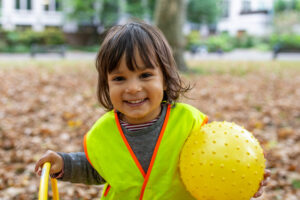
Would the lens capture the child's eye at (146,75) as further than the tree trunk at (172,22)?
No

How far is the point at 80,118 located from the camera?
19.1 feet

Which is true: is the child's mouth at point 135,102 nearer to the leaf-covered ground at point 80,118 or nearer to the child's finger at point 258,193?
the child's finger at point 258,193

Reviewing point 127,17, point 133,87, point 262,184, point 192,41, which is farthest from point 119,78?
point 127,17

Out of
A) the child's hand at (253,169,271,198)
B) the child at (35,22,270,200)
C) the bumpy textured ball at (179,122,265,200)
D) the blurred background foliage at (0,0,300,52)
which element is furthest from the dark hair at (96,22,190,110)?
the blurred background foliage at (0,0,300,52)

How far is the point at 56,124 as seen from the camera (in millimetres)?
5539

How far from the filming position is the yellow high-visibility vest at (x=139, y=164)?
1863 mm

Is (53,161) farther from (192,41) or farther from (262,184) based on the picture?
(192,41)

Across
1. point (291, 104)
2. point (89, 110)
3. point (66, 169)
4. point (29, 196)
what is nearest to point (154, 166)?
point (66, 169)

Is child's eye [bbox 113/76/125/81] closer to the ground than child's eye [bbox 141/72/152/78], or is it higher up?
closer to the ground

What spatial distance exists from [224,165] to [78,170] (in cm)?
88

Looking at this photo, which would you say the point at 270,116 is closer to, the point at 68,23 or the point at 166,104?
the point at 166,104

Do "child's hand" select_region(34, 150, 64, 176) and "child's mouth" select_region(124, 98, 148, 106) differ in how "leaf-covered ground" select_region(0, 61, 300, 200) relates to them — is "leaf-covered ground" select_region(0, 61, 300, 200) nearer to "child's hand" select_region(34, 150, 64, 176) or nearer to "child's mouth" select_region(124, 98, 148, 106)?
"child's mouth" select_region(124, 98, 148, 106)

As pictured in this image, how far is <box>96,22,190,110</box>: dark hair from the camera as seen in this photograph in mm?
1816

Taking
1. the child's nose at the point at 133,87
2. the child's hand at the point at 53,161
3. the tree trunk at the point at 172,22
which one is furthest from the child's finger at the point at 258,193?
the tree trunk at the point at 172,22
